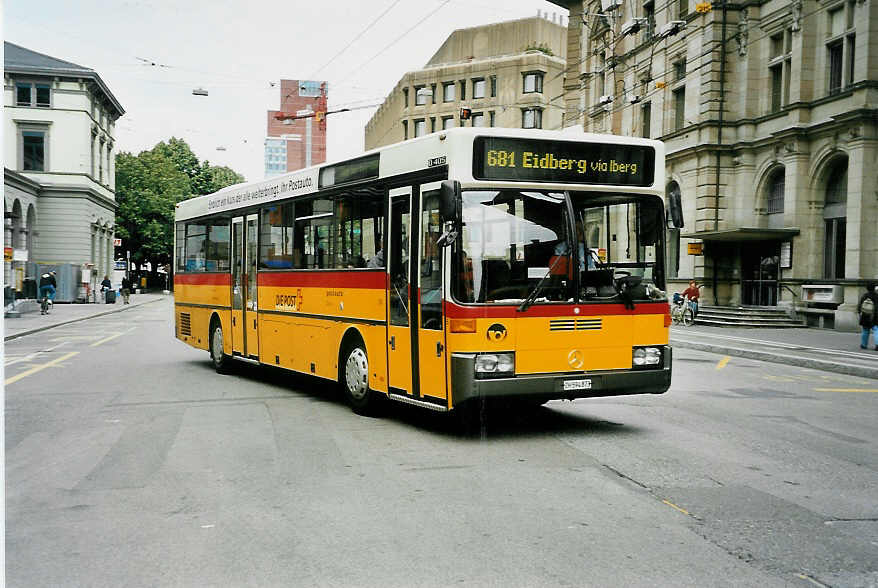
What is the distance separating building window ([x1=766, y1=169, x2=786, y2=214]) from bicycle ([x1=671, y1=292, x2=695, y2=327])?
15.5 feet

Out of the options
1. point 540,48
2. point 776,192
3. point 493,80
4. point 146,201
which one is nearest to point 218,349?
point 776,192

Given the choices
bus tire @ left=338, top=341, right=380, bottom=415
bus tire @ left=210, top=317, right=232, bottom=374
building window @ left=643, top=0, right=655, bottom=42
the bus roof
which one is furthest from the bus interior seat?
building window @ left=643, top=0, right=655, bottom=42

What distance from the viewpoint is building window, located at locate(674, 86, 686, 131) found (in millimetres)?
39062

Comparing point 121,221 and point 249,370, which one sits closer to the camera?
point 249,370

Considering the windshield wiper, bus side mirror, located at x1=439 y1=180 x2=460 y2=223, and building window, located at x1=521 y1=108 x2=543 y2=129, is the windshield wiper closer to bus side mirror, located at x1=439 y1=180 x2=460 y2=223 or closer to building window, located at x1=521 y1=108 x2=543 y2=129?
bus side mirror, located at x1=439 y1=180 x2=460 y2=223

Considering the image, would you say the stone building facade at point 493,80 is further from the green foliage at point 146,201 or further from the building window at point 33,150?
the building window at point 33,150

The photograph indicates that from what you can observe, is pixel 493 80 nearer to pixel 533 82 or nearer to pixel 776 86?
pixel 533 82

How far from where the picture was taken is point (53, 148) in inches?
2185

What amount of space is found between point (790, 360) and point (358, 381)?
1206 cm

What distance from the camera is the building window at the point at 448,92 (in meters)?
83.8

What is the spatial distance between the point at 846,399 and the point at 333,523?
31.6 feet

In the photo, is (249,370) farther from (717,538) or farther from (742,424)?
(717,538)

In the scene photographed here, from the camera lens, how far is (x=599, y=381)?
8617 mm

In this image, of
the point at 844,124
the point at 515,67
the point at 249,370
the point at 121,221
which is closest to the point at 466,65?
the point at 515,67
